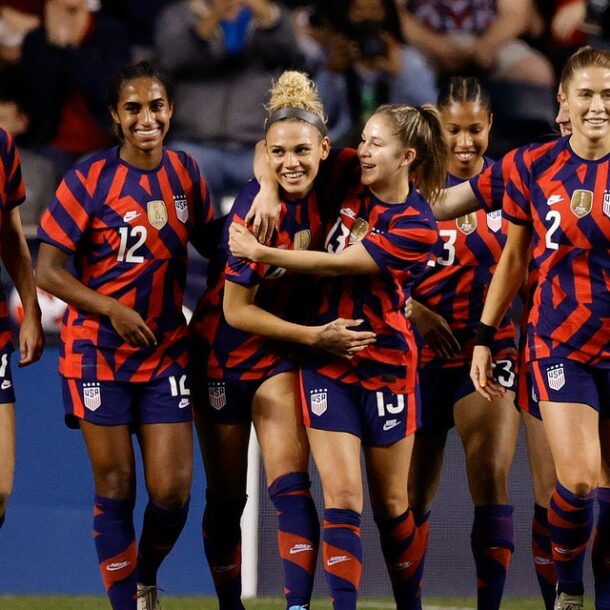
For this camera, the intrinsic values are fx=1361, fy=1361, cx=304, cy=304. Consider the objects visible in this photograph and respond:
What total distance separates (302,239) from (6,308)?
3.21 ft

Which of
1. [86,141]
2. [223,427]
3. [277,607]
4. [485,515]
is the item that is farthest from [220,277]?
[86,141]

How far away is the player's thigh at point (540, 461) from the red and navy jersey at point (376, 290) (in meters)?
0.59

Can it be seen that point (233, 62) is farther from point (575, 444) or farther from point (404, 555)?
point (575, 444)

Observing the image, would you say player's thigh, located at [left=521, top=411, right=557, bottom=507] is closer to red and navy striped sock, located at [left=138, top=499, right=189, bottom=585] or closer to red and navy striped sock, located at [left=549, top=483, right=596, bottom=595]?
red and navy striped sock, located at [left=549, top=483, right=596, bottom=595]

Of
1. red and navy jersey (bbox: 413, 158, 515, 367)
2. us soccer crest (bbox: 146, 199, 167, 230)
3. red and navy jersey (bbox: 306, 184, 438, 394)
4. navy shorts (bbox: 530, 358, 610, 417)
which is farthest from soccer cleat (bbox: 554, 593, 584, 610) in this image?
us soccer crest (bbox: 146, 199, 167, 230)

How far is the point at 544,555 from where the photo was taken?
4867 millimetres

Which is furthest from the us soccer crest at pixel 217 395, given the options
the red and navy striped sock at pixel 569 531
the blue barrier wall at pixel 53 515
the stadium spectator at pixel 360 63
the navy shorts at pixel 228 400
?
the stadium spectator at pixel 360 63

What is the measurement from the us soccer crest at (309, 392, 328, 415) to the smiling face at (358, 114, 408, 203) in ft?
2.16


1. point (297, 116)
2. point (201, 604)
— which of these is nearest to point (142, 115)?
point (297, 116)

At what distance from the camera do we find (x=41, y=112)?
6.80m

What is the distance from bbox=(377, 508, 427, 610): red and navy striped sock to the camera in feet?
14.5

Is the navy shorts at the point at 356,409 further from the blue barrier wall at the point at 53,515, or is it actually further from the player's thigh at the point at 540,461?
the blue barrier wall at the point at 53,515

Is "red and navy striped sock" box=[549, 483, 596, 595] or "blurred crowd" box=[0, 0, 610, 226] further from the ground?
"blurred crowd" box=[0, 0, 610, 226]

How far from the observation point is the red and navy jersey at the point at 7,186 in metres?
4.34
